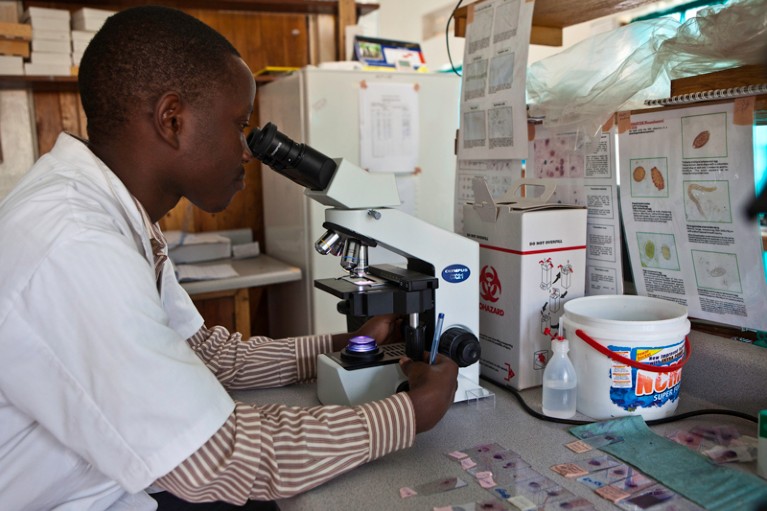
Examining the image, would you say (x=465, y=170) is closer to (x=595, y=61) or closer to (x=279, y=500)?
(x=595, y=61)

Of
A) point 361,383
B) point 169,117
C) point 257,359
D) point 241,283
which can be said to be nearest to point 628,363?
point 361,383

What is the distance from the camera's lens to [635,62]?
1.23 meters

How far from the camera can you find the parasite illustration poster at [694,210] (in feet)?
3.53

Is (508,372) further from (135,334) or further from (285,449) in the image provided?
(135,334)

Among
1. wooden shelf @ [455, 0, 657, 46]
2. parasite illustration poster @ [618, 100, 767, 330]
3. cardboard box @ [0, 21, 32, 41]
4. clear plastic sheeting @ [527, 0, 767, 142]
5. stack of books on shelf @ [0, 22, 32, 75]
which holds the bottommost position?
parasite illustration poster @ [618, 100, 767, 330]

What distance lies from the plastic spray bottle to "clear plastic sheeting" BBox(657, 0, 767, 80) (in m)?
0.55

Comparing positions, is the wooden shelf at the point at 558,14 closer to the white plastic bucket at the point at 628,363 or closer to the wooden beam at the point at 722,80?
the wooden beam at the point at 722,80

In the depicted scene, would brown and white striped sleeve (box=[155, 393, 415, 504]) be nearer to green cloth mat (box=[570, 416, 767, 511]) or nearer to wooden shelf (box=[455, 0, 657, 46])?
green cloth mat (box=[570, 416, 767, 511])

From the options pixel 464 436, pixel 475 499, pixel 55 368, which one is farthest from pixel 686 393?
pixel 55 368

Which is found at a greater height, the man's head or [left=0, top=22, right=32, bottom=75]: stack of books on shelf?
[left=0, top=22, right=32, bottom=75]: stack of books on shelf

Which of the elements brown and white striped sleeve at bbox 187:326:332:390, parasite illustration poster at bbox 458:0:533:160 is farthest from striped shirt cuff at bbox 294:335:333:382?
parasite illustration poster at bbox 458:0:533:160

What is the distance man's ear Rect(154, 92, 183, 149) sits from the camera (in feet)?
3.04

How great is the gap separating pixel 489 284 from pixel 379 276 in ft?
0.85

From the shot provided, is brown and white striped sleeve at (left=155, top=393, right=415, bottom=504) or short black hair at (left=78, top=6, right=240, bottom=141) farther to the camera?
short black hair at (left=78, top=6, right=240, bottom=141)
